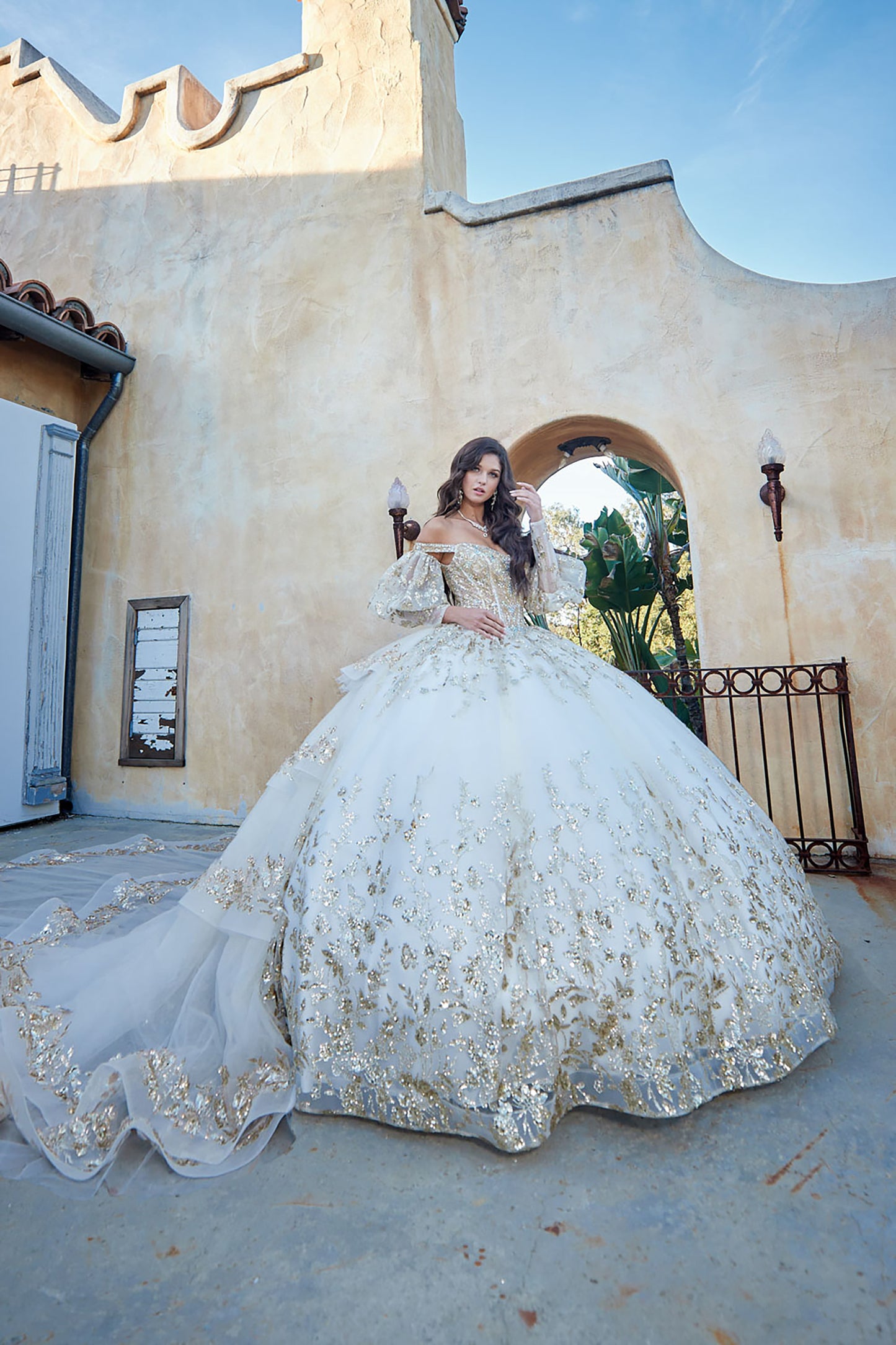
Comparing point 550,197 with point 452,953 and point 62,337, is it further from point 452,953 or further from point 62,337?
point 452,953

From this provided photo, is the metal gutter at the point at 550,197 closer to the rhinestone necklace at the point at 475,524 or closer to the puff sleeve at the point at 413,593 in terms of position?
the rhinestone necklace at the point at 475,524

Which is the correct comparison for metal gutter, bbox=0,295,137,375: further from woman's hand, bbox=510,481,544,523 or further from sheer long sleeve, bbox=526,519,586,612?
sheer long sleeve, bbox=526,519,586,612

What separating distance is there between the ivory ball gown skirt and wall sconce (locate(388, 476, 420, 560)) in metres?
2.89

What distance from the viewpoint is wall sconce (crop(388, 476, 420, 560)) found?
472cm

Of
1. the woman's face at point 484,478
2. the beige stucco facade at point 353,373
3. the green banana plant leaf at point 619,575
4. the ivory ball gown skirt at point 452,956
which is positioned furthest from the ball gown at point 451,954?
the green banana plant leaf at point 619,575

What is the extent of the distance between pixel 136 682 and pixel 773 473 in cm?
511

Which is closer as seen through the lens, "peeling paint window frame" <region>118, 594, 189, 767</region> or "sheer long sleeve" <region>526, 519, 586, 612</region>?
"sheer long sleeve" <region>526, 519, 586, 612</region>

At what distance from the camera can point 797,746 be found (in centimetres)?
406

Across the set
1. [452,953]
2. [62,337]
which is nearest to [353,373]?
[62,337]

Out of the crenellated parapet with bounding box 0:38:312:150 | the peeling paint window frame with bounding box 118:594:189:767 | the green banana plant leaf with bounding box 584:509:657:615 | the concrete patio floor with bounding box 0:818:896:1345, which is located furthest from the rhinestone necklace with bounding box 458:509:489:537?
the crenellated parapet with bounding box 0:38:312:150

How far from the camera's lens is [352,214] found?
5430 millimetres

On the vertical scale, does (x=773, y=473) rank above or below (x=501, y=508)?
above

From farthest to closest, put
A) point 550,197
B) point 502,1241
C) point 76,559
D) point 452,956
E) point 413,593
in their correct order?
point 76,559, point 550,197, point 413,593, point 452,956, point 502,1241

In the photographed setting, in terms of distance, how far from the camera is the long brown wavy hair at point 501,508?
2566mm
